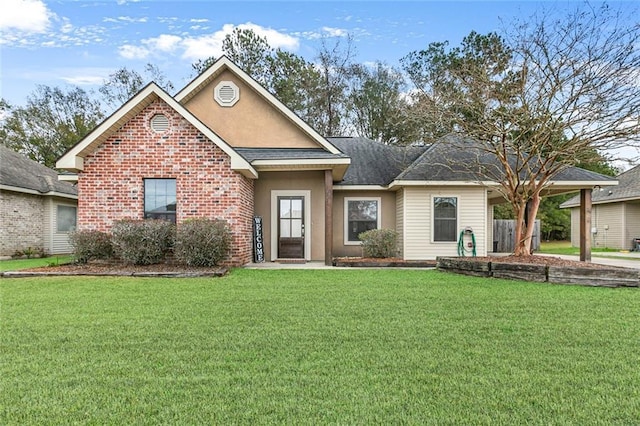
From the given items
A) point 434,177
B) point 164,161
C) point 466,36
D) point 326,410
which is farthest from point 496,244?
point 326,410

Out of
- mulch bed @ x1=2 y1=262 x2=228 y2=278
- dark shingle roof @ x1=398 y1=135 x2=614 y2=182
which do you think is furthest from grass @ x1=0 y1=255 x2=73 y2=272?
dark shingle roof @ x1=398 y1=135 x2=614 y2=182

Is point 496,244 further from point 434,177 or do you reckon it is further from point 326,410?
point 326,410

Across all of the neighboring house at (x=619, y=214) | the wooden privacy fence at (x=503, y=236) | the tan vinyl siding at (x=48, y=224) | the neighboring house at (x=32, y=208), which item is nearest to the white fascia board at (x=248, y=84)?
the neighboring house at (x=32, y=208)

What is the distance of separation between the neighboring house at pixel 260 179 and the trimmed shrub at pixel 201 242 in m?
0.91

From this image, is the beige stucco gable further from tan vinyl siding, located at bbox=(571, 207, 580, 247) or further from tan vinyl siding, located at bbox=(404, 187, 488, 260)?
tan vinyl siding, located at bbox=(571, 207, 580, 247)

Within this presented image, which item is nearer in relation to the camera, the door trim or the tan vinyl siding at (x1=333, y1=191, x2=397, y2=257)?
the door trim

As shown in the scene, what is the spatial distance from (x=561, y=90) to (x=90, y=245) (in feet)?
40.0

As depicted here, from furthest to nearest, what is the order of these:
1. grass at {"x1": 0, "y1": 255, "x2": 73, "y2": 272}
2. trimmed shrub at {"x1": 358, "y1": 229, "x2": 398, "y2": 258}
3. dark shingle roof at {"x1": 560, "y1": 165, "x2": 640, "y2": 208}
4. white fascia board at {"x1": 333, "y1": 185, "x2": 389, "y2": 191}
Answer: dark shingle roof at {"x1": 560, "y1": 165, "x2": 640, "y2": 208}
white fascia board at {"x1": 333, "y1": 185, "x2": 389, "y2": 191}
trimmed shrub at {"x1": 358, "y1": 229, "x2": 398, "y2": 258}
grass at {"x1": 0, "y1": 255, "x2": 73, "y2": 272}

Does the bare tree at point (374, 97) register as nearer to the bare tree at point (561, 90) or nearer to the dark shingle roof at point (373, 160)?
the dark shingle roof at point (373, 160)

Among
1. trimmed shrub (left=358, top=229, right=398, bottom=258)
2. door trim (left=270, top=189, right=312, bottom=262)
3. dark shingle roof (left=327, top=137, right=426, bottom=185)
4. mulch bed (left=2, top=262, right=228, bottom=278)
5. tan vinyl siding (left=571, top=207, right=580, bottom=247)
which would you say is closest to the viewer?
mulch bed (left=2, top=262, right=228, bottom=278)

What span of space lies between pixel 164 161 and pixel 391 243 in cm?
697

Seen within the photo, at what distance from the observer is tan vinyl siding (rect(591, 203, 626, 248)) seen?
20766mm

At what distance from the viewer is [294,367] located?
348 centimetres

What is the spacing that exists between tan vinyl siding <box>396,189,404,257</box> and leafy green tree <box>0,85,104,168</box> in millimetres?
25632
